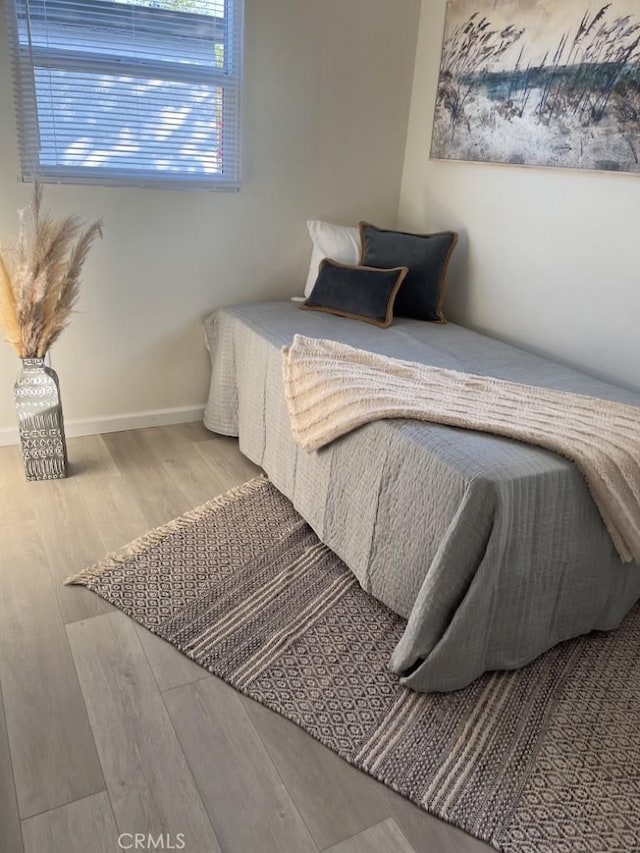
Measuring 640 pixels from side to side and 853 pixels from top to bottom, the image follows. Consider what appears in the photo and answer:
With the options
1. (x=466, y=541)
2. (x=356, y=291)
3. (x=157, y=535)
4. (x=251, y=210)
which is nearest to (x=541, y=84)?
(x=356, y=291)

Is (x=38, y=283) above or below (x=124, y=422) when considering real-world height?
above

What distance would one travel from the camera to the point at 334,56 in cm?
298

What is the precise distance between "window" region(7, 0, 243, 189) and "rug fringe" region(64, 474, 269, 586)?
133 centimetres

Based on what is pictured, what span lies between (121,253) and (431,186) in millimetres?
1470

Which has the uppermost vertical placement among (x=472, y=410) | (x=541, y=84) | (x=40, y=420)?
(x=541, y=84)

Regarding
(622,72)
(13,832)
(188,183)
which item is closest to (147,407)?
(188,183)

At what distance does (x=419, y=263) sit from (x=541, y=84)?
813 mm

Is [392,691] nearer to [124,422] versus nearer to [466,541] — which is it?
[466,541]

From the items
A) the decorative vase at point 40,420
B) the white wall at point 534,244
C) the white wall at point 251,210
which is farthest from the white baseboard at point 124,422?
the white wall at point 534,244

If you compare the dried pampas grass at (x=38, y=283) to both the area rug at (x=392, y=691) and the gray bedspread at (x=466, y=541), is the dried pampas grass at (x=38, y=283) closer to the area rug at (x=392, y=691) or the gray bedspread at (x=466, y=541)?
the area rug at (x=392, y=691)

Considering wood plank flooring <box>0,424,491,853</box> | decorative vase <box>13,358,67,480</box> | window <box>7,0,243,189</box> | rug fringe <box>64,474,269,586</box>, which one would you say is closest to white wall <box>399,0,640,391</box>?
window <box>7,0,243,189</box>

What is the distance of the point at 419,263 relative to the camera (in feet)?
9.68

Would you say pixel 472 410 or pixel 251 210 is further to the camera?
pixel 251 210

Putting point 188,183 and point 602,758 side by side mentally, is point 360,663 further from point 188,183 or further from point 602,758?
point 188,183
